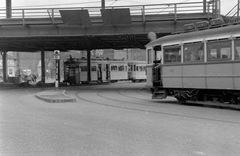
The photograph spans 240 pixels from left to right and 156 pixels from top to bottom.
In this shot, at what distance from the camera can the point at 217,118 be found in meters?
9.95

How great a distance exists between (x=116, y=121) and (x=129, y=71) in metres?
37.3

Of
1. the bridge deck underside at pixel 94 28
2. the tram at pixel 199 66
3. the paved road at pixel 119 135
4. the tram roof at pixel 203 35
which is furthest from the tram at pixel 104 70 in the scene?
the paved road at pixel 119 135

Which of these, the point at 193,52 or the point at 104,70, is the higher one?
A: the point at 193,52

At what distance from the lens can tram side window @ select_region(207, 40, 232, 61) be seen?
1187 cm

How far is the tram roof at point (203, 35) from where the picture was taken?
460 inches

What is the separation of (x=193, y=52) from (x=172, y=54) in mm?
1354

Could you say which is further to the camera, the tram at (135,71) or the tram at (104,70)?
the tram at (135,71)

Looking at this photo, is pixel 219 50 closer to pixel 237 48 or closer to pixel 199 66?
pixel 237 48

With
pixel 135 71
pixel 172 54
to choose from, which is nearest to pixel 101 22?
pixel 172 54

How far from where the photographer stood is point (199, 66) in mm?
13023

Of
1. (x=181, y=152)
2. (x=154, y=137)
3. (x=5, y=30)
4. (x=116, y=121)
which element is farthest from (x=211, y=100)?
(x=5, y=30)

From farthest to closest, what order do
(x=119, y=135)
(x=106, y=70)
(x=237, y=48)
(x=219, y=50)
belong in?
(x=106, y=70) → (x=219, y=50) → (x=237, y=48) → (x=119, y=135)

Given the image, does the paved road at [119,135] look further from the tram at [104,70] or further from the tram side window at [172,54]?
the tram at [104,70]

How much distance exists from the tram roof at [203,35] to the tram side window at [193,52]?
0.78ft
